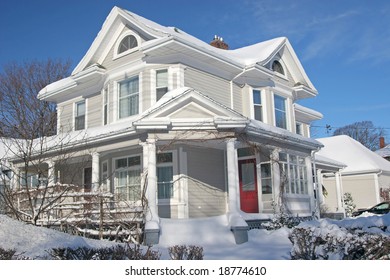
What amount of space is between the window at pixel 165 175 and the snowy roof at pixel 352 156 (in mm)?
11477

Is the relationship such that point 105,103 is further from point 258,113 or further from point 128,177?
point 258,113

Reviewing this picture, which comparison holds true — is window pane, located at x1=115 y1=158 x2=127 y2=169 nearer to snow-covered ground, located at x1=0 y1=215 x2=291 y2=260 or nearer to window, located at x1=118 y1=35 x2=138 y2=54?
window, located at x1=118 y1=35 x2=138 y2=54

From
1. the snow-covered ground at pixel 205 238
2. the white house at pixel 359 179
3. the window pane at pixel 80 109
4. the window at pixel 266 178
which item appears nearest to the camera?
the snow-covered ground at pixel 205 238

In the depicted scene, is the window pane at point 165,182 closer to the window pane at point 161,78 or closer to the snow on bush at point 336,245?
the window pane at point 161,78

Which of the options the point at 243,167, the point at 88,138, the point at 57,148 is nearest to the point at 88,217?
the point at 88,138

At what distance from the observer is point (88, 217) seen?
8156 mm

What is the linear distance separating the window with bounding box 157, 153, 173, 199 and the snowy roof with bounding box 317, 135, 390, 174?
11.5 meters

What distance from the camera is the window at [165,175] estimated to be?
33.9 feet

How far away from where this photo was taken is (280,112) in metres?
13.0

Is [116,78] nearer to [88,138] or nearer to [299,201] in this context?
[88,138]

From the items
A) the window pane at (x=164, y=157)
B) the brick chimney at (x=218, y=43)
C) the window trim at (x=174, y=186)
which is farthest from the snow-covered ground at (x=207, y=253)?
the brick chimney at (x=218, y=43)

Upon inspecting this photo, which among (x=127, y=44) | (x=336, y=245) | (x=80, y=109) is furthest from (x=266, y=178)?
(x=336, y=245)

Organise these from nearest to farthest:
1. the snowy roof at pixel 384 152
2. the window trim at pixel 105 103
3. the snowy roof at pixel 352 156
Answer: the window trim at pixel 105 103
the snowy roof at pixel 352 156
the snowy roof at pixel 384 152
